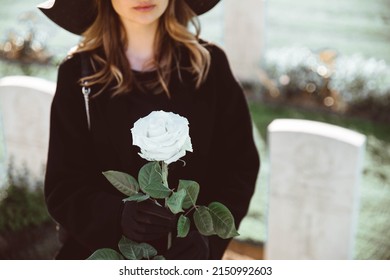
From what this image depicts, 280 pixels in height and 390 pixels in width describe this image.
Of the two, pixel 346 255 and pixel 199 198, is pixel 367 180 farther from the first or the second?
pixel 199 198

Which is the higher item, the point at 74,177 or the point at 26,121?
the point at 74,177

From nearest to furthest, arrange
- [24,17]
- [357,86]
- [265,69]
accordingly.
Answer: [357,86] → [265,69] → [24,17]

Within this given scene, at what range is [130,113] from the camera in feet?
6.66

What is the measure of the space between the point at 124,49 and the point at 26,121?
235cm

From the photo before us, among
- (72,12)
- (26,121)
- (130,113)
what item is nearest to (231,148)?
(130,113)

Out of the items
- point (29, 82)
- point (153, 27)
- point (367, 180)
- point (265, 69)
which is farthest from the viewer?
point (265, 69)

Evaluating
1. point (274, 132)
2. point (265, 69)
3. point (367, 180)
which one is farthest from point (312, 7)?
point (274, 132)

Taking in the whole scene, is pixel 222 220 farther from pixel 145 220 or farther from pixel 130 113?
pixel 130 113

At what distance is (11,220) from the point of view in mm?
4078

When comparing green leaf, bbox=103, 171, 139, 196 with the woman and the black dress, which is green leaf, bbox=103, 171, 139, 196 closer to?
the woman

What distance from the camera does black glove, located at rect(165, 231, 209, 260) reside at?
6.43ft

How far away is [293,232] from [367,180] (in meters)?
1.51

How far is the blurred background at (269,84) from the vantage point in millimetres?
4191

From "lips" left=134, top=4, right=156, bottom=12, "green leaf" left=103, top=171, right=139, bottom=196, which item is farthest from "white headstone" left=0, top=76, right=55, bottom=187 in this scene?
"green leaf" left=103, top=171, right=139, bottom=196
